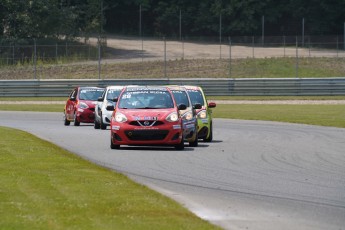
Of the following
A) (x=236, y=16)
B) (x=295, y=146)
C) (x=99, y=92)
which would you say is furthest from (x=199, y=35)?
(x=295, y=146)

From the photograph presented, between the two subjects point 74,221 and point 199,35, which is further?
point 199,35

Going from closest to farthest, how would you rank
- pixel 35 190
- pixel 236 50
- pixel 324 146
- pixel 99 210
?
1. pixel 99 210
2. pixel 35 190
3. pixel 324 146
4. pixel 236 50

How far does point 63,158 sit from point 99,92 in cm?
1828

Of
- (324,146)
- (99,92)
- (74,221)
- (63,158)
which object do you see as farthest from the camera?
(99,92)

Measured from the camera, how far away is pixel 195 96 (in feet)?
89.7

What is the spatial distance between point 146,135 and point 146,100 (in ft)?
5.61

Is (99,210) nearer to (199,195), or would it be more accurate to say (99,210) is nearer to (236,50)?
(199,195)

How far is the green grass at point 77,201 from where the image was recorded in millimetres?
10445

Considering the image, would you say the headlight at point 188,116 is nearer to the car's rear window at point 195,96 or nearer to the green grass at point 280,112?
the car's rear window at point 195,96

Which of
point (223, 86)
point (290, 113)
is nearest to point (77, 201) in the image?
point (290, 113)

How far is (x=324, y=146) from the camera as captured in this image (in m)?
23.6

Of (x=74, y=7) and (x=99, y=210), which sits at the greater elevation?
(x=74, y=7)

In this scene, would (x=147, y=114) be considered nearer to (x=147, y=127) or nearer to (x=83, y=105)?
(x=147, y=127)

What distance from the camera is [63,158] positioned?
18.7 m
